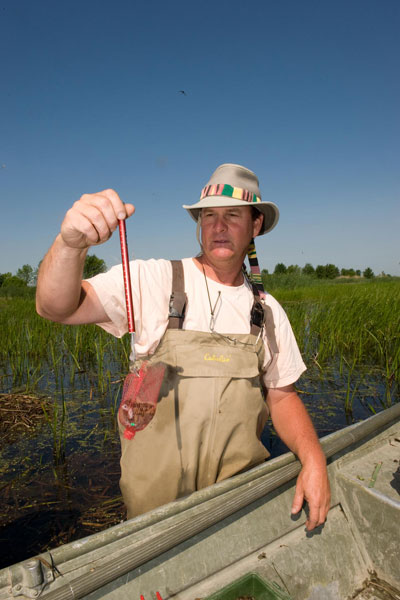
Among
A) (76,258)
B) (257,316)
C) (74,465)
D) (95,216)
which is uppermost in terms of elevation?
(95,216)

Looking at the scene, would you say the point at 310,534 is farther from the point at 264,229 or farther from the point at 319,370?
the point at 319,370

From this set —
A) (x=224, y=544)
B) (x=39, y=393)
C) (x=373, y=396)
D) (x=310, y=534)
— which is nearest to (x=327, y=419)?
(x=373, y=396)

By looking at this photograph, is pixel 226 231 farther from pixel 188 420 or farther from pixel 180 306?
pixel 188 420

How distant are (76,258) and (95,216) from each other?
0.24m

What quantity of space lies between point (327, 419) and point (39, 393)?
388cm

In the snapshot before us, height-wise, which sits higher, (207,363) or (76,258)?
(76,258)

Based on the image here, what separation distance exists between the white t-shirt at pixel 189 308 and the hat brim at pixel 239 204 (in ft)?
1.11

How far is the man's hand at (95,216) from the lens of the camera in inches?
52.7

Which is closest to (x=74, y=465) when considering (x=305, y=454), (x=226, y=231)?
(x=305, y=454)

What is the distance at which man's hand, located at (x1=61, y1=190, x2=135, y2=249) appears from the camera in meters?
1.34

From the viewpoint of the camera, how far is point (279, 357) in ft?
7.63

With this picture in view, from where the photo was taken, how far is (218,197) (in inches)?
87.9

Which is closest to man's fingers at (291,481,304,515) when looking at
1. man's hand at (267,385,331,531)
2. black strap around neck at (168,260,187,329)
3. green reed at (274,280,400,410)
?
man's hand at (267,385,331,531)

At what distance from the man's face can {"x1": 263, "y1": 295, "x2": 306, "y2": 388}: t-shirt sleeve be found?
0.41 m
